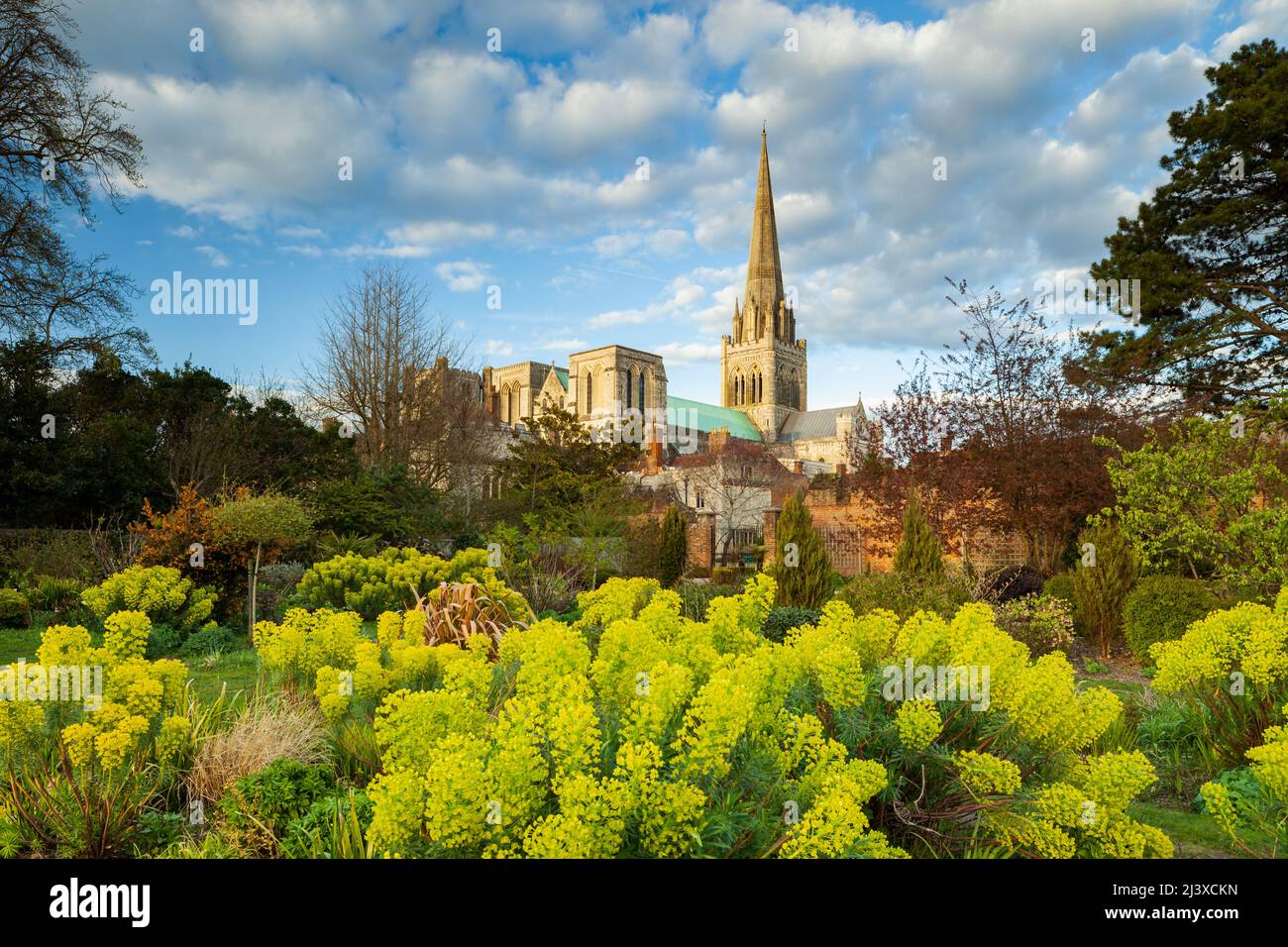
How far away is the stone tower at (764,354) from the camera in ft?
290

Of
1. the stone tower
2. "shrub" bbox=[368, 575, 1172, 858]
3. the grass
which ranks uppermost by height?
the stone tower

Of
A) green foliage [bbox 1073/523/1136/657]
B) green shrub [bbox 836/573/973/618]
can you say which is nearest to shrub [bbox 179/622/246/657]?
green shrub [bbox 836/573/973/618]

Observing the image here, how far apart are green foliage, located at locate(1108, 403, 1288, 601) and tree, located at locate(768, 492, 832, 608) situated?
416 cm

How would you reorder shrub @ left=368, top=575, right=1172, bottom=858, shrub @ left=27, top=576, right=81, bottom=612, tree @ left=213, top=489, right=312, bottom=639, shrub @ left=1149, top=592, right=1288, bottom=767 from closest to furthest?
shrub @ left=368, top=575, right=1172, bottom=858, shrub @ left=1149, top=592, right=1288, bottom=767, tree @ left=213, top=489, right=312, bottom=639, shrub @ left=27, top=576, right=81, bottom=612

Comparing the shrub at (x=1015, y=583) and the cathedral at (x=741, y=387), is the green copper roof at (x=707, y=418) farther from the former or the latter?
the shrub at (x=1015, y=583)

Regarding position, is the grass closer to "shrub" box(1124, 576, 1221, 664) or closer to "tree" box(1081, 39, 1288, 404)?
"shrub" box(1124, 576, 1221, 664)

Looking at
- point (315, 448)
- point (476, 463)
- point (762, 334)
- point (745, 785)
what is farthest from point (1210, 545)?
point (762, 334)

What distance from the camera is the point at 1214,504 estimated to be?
9.04 m

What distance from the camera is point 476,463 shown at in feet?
94.0

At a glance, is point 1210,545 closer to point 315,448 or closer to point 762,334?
point 315,448

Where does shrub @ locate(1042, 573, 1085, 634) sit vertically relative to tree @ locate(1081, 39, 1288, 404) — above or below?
below

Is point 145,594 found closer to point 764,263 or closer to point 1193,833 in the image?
point 1193,833

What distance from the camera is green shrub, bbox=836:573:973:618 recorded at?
29.0ft
